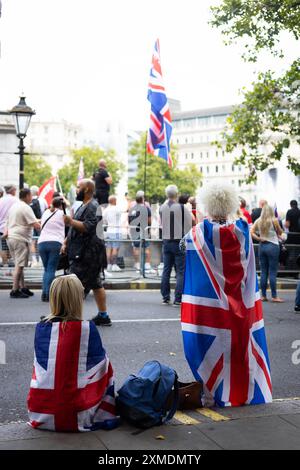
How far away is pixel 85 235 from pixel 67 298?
4.42 m

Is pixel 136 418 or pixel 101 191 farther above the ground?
pixel 101 191

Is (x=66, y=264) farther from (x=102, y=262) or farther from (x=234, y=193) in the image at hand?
(x=234, y=193)

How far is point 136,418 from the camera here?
4793mm

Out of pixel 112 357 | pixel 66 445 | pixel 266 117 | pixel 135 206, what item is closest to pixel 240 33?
pixel 266 117

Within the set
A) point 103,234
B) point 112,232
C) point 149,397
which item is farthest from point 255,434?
point 112,232

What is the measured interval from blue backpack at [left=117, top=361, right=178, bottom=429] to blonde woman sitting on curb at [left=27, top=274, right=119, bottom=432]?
11 cm

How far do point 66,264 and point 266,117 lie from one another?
12.2 m

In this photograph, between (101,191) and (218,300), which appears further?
(101,191)

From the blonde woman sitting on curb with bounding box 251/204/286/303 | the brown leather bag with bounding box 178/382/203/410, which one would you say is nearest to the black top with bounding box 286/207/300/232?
the blonde woman sitting on curb with bounding box 251/204/286/303

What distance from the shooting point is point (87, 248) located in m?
9.27

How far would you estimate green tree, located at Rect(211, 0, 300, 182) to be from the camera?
18750 millimetres

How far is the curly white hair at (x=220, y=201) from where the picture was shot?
18.8ft

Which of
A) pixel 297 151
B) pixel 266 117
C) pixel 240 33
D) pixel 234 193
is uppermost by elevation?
pixel 297 151

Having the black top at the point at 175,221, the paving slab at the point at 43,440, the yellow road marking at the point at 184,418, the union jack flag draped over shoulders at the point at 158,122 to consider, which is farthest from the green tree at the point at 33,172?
the paving slab at the point at 43,440
